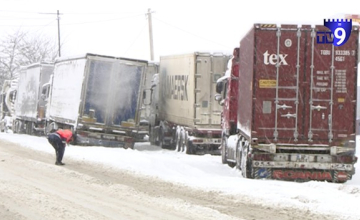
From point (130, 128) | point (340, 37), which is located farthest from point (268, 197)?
point (130, 128)

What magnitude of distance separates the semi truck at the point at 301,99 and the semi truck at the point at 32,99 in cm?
2153

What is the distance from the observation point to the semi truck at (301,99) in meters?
15.5

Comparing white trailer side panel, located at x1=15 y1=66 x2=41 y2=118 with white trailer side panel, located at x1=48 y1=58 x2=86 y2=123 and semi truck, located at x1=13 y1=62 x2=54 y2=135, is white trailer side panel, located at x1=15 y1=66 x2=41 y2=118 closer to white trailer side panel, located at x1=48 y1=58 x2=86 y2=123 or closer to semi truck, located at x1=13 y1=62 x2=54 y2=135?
semi truck, located at x1=13 y1=62 x2=54 y2=135

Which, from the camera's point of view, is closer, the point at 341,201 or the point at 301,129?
the point at 341,201

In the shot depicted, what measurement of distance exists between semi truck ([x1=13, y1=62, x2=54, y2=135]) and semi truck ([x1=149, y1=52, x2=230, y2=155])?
929 centimetres

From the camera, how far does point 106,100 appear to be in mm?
26359

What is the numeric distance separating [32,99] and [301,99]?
82.9ft

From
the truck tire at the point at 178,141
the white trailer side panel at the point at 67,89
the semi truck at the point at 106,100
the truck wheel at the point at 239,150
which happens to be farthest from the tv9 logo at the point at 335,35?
the truck tire at the point at 178,141

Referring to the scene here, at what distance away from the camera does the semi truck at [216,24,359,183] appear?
15477mm

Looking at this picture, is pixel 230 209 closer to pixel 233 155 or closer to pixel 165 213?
pixel 165 213

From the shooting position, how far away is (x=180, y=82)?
28.0 metres

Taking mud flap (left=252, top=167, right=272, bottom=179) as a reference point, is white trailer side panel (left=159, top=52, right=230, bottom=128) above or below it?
above

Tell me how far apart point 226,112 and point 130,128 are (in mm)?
7107

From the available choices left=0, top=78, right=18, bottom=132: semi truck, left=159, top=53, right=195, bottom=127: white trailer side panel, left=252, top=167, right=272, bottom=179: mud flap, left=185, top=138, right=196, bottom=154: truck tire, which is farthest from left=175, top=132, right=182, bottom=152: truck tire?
left=0, top=78, right=18, bottom=132: semi truck
